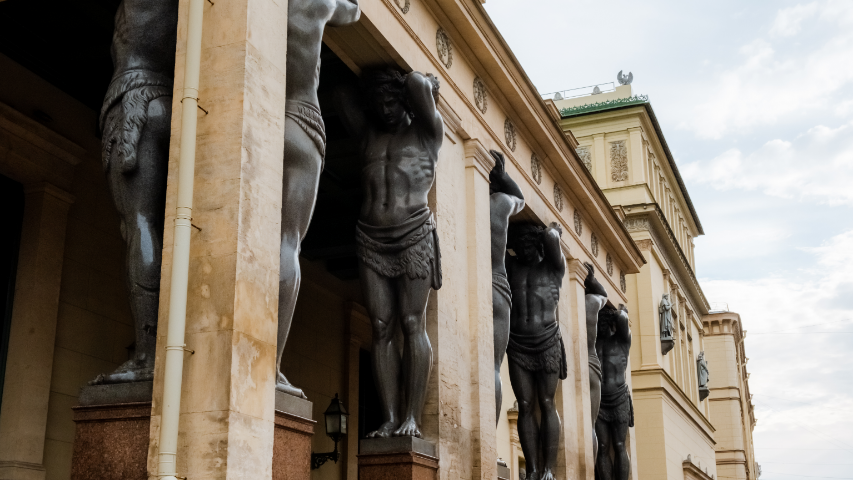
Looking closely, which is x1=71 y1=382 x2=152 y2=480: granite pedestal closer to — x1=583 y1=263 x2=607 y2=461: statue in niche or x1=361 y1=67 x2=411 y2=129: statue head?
x1=361 y1=67 x2=411 y2=129: statue head

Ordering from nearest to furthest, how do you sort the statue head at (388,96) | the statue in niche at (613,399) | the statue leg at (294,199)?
the statue leg at (294,199)
the statue head at (388,96)
the statue in niche at (613,399)

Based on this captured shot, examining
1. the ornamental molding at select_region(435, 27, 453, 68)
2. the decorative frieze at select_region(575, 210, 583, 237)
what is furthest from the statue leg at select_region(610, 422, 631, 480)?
the ornamental molding at select_region(435, 27, 453, 68)

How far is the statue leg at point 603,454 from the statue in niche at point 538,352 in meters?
4.95

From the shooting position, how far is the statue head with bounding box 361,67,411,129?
1196 centimetres

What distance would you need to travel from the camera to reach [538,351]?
641 inches

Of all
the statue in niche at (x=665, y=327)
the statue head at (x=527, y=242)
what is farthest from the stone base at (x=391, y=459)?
the statue in niche at (x=665, y=327)

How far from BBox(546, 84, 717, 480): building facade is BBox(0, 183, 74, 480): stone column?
76.3 feet

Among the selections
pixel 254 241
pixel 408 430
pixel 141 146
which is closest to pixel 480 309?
pixel 408 430

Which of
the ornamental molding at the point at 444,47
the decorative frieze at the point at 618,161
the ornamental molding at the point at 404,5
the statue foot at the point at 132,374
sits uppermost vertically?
the decorative frieze at the point at 618,161

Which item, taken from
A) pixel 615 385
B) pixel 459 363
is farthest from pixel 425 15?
pixel 615 385

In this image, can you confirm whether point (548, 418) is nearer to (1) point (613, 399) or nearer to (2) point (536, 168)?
(2) point (536, 168)

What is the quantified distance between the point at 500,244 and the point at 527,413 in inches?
122

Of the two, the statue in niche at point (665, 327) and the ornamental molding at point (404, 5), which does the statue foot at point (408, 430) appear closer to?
the ornamental molding at point (404, 5)

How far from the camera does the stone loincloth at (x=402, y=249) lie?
11492 mm
